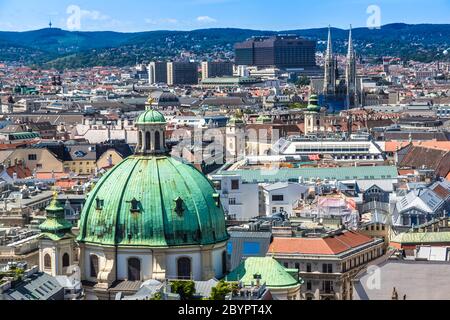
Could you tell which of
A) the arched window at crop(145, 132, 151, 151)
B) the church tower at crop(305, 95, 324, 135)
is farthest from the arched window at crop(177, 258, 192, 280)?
the church tower at crop(305, 95, 324, 135)

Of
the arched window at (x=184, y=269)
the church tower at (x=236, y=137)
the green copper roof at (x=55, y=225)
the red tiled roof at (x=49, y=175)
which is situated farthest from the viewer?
the church tower at (x=236, y=137)

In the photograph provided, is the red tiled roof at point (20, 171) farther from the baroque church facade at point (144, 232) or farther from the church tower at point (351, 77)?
the church tower at point (351, 77)

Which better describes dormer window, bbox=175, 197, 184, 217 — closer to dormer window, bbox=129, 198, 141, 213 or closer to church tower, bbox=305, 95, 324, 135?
dormer window, bbox=129, 198, 141, 213

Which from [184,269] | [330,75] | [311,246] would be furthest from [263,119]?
[184,269]

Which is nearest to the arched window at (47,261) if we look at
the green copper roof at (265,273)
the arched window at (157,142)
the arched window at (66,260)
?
the arched window at (66,260)

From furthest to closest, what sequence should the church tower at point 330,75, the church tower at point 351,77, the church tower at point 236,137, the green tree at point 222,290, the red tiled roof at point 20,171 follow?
the church tower at point 330,75 < the church tower at point 351,77 < the church tower at point 236,137 < the red tiled roof at point 20,171 < the green tree at point 222,290

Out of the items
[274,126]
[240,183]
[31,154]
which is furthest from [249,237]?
[274,126]

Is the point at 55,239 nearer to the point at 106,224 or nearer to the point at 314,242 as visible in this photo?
the point at 106,224
